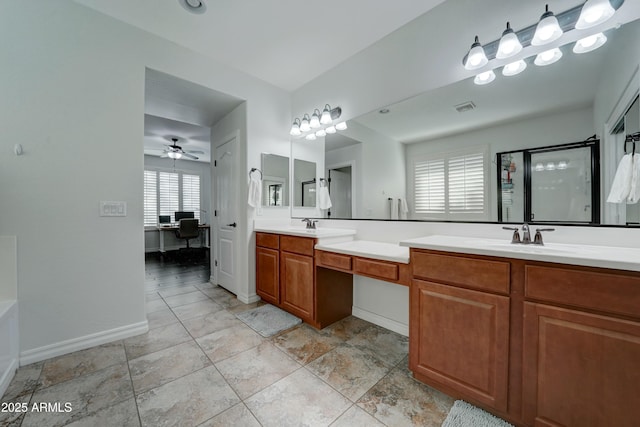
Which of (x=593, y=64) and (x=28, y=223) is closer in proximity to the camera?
(x=593, y=64)

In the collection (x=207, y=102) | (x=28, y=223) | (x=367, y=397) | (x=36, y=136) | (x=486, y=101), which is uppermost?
(x=207, y=102)

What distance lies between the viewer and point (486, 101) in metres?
1.75

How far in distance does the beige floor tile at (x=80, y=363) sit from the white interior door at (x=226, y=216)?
4.45ft

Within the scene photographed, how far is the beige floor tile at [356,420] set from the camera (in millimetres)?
1244

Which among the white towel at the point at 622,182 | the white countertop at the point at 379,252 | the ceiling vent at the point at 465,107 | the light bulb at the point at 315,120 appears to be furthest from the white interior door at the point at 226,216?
the white towel at the point at 622,182

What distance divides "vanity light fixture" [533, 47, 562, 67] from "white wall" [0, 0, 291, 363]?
3.02 m

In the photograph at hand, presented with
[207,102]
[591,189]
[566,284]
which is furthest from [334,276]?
[207,102]

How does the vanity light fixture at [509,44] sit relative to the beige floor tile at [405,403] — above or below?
above

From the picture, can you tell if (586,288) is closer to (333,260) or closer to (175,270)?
(333,260)

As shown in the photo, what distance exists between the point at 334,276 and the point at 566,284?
163cm

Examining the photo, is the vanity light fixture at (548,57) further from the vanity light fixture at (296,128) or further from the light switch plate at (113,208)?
the light switch plate at (113,208)

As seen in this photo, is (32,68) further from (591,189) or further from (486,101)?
(591,189)

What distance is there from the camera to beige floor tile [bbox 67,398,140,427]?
1241 mm

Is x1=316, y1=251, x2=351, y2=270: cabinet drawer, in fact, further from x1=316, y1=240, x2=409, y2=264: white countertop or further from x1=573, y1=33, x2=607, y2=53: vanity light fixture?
x1=573, y1=33, x2=607, y2=53: vanity light fixture
